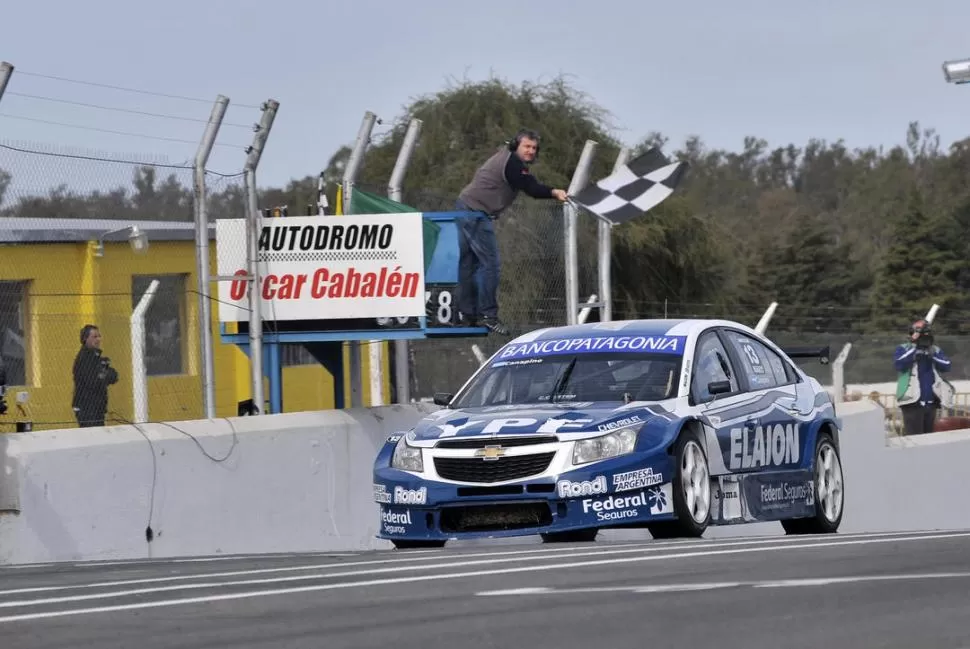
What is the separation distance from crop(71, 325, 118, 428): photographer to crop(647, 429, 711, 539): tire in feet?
12.0

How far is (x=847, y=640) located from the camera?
5773 millimetres

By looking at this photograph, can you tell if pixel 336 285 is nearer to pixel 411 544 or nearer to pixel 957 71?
pixel 411 544

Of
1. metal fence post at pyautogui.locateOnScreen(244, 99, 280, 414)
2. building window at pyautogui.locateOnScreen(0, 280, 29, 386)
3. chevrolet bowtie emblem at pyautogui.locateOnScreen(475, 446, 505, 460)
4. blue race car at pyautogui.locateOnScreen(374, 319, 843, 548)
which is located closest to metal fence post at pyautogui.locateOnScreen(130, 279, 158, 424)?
building window at pyautogui.locateOnScreen(0, 280, 29, 386)

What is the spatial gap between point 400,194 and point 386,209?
325mm

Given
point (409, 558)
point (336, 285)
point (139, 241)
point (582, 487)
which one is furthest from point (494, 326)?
point (409, 558)

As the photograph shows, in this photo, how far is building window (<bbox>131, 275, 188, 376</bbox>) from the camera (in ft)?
41.1

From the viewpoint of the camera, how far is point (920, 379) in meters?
21.7

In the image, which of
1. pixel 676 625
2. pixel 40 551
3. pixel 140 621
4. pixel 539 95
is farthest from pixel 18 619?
pixel 539 95

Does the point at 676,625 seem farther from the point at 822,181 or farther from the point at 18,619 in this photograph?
the point at 822,181

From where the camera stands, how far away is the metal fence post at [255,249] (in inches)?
524

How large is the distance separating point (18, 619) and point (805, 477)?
6.76 metres

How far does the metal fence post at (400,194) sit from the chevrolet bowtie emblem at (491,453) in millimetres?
4603

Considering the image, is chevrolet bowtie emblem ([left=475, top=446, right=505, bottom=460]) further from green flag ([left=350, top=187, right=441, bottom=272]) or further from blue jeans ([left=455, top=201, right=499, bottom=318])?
blue jeans ([left=455, top=201, right=499, bottom=318])

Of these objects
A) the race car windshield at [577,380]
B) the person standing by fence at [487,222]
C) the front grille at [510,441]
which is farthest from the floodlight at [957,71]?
the front grille at [510,441]
